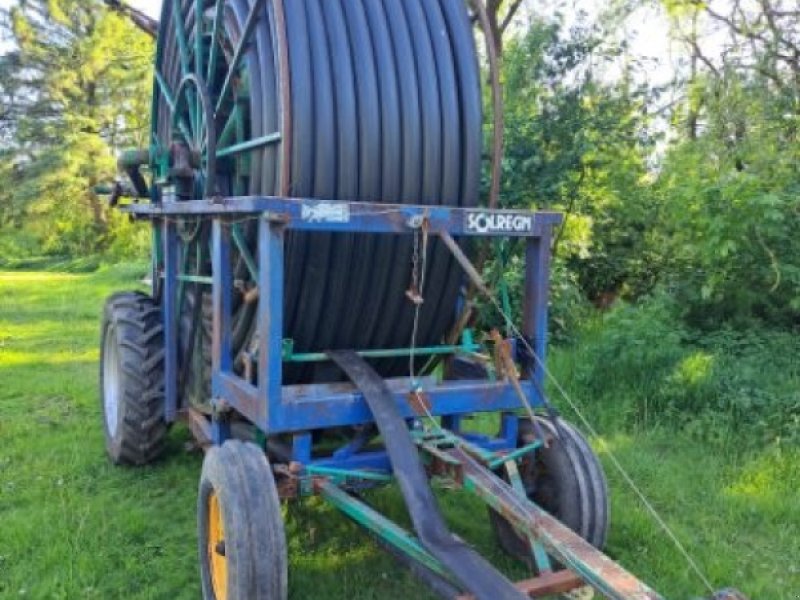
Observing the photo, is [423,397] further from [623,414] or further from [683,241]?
[683,241]

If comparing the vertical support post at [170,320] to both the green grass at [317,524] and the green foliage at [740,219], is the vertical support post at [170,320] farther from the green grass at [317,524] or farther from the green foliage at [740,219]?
the green foliage at [740,219]

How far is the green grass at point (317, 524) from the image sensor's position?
3879 millimetres

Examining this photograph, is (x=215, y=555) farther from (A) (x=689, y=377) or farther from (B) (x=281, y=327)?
(A) (x=689, y=377)

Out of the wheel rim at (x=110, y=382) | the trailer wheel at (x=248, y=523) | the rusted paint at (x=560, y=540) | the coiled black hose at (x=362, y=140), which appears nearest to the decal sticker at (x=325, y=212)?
the coiled black hose at (x=362, y=140)

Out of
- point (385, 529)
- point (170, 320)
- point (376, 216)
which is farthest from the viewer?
point (170, 320)

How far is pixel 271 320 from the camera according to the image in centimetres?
333

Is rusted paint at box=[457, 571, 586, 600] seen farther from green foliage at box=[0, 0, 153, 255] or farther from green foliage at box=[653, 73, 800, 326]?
green foliage at box=[0, 0, 153, 255]

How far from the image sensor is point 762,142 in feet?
26.9

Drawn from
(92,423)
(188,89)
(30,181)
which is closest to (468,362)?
(188,89)


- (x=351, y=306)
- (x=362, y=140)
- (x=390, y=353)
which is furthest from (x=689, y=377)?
(x=362, y=140)

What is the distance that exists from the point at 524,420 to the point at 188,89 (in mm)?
2843

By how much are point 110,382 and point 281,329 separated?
3.05 meters

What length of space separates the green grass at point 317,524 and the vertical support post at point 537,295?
105 centimetres

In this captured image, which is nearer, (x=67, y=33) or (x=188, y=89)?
(x=188, y=89)
